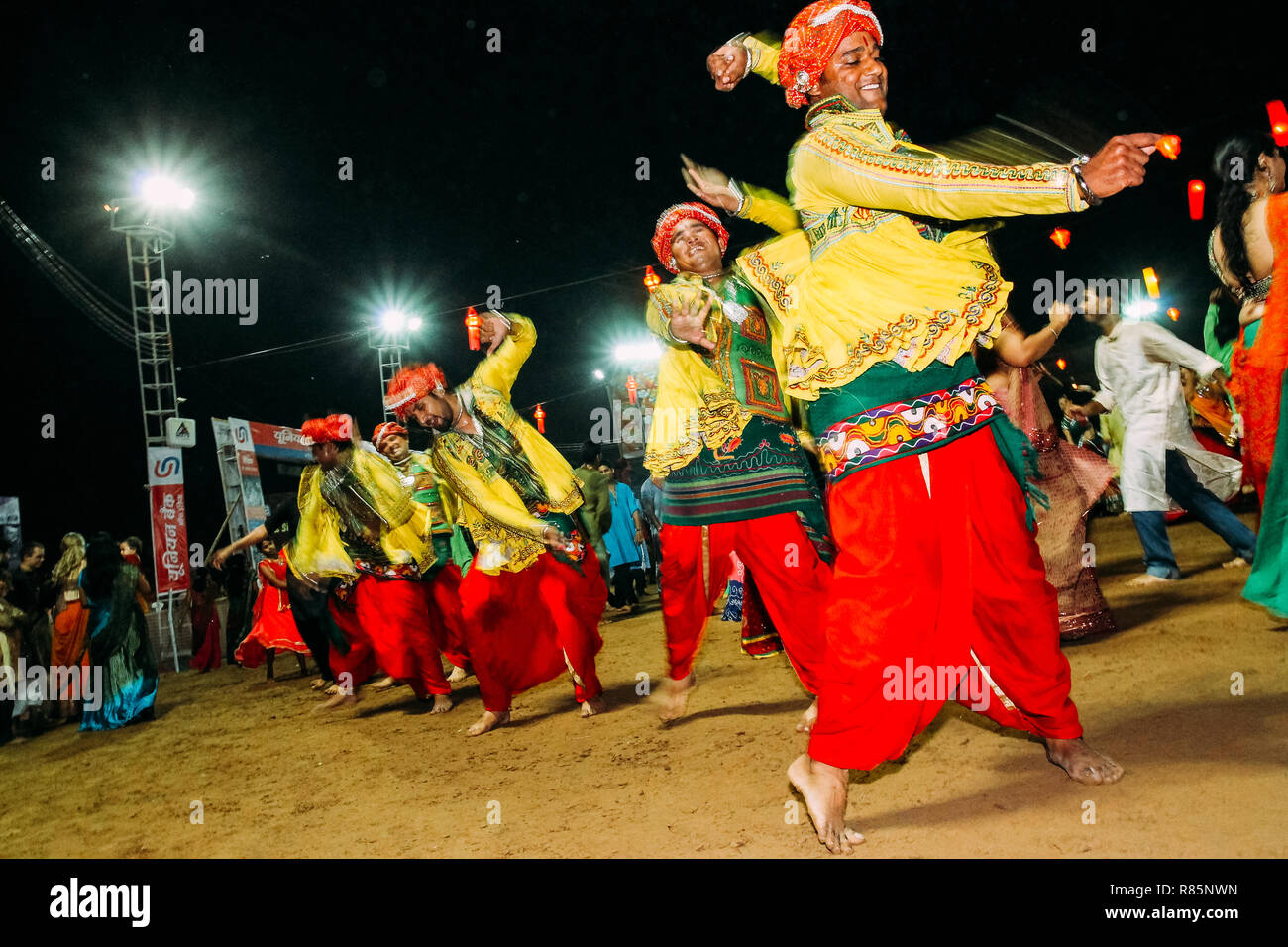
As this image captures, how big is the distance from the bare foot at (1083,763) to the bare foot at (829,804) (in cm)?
71

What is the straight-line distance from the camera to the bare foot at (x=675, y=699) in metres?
4.42

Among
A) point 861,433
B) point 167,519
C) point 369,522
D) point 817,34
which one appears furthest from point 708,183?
point 167,519

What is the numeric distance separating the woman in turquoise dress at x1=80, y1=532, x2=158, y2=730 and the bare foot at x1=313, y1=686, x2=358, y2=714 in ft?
6.06

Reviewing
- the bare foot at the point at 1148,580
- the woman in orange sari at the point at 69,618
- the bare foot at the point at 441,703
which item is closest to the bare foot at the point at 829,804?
the bare foot at the point at 441,703

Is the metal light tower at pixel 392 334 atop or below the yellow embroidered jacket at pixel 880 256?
atop

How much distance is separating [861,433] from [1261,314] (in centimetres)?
222

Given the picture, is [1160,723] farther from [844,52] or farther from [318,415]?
[318,415]

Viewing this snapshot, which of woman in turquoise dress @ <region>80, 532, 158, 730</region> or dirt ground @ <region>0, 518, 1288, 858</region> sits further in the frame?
woman in turquoise dress @ <region>80, 532, 158, 730</region>

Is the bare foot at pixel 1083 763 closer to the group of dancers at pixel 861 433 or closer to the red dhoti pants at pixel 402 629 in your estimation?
the group of dancers at pixel 861 433

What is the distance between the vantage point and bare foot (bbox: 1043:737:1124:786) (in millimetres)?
2592

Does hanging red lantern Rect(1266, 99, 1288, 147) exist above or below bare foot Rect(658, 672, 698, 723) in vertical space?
above

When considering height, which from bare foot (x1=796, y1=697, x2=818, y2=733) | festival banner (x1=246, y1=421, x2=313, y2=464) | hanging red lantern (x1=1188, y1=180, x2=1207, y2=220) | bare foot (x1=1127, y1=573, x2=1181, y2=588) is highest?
festival banner (x1=246, y1=421, x2=313, y2=464)

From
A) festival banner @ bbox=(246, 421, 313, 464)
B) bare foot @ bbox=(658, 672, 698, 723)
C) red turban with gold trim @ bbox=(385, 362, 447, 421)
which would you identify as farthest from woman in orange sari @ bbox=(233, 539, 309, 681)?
festival banner @ bbox=(246, 421, 313, 464)

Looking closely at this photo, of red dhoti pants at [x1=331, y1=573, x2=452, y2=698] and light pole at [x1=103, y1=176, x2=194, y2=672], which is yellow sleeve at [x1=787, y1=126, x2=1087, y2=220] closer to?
red dhoti pants at [x1=331, y1=573, x2=452, y2=698]
